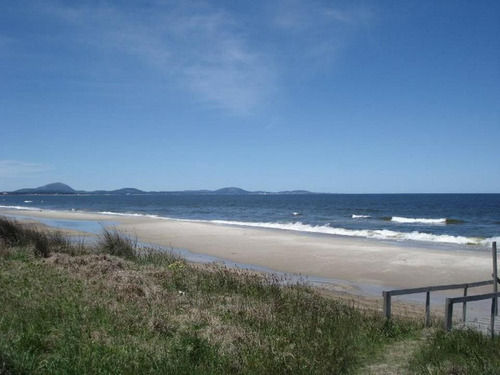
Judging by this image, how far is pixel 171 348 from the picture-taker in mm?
5957

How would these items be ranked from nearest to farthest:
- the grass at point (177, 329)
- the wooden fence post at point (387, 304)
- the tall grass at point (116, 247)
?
the grass at point (177, 329) → the wooden fence post at point (387, 304) → the tall grass at point (116, 247)

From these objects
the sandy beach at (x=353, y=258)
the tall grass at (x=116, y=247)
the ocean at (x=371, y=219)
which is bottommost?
the sandy beach at (x=353, y=258)

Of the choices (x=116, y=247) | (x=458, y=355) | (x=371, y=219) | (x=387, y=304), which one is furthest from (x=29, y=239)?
(x=371, y=219)

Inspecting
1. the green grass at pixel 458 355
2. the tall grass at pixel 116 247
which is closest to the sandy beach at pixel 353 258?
the tall grass at pixel 116 247

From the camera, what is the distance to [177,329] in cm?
689

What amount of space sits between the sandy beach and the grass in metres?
6.89

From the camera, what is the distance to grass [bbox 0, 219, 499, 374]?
5539 mm

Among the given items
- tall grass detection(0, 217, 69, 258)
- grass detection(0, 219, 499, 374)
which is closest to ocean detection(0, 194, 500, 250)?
grass detection(0, 219, 499, 374)

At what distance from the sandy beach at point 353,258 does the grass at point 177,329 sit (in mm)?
6894

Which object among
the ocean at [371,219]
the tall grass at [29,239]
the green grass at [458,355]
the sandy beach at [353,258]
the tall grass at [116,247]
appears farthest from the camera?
the ocean at [371,219]

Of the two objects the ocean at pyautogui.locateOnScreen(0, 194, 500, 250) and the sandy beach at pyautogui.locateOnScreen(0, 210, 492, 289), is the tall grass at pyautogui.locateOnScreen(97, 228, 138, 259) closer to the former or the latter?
the sandy beach at pyautogui.locateOnScreen(0, 210, 492, 289)

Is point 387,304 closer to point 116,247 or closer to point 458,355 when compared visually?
point 458,355

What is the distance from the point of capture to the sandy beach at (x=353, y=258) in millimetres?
16781

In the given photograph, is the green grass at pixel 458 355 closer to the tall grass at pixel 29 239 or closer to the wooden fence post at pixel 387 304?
the wooden fence post at pixel 387 304
